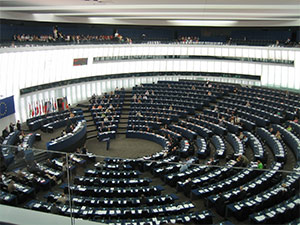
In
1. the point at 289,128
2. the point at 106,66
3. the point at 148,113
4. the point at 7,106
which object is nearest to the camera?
the point at 289,128

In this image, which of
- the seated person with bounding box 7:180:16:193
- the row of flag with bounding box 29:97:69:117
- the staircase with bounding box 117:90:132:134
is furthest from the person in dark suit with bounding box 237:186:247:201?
the row of flag with bounding box 29:97:69:117

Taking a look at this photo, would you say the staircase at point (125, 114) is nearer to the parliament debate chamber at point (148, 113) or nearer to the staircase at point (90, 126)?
the parliament debate chamber at point (148, 113)

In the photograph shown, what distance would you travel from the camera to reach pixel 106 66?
108 ft

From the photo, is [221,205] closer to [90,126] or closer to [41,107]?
[90,126]

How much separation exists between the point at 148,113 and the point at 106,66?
1002 centimetres

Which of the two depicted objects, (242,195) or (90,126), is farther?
(90,126)

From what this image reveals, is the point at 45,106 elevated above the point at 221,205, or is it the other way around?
the point at 45,106

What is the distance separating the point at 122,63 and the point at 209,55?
404 inches

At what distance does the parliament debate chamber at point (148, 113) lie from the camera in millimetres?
8508

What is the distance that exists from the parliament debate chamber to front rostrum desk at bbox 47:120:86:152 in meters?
0.12

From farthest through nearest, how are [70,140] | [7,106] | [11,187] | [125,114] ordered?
[125,114], [7,106], [70,140], [11,187]

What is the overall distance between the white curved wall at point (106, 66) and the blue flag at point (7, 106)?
73 centimetres

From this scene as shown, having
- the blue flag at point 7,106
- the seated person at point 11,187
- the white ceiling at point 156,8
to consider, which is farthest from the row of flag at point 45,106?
the seated person at point 11,187

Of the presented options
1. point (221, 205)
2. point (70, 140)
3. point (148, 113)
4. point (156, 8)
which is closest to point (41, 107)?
point (70, 140)
